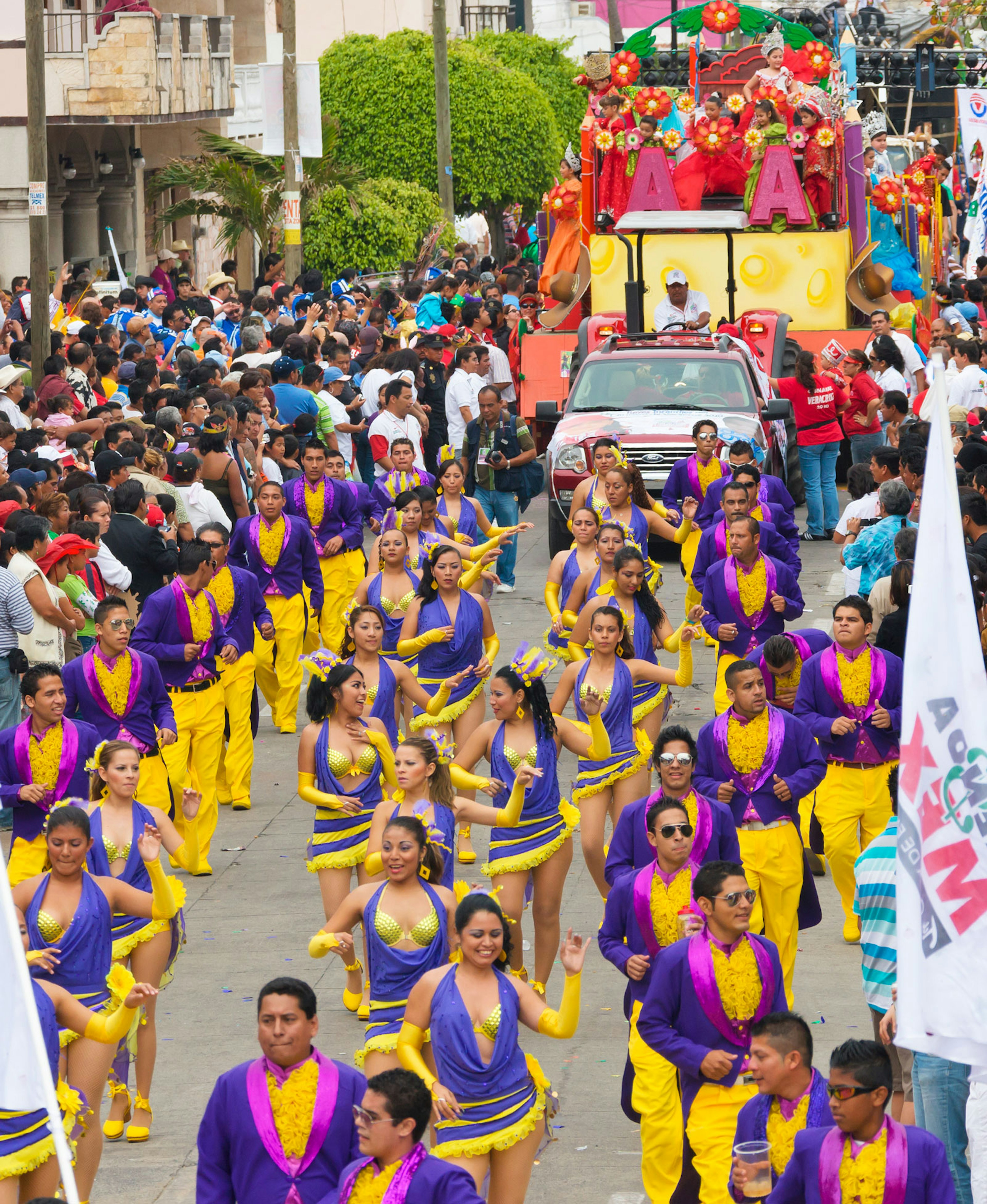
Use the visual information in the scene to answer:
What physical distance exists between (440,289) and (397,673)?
48.3 ft

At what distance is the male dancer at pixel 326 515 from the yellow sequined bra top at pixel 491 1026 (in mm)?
7368

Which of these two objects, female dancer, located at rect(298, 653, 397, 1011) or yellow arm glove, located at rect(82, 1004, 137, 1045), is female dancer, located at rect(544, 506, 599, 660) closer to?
female dancer, located at rect(298, 653, 397, 1011)

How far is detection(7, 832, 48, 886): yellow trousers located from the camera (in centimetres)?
883

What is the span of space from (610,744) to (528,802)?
951 mm

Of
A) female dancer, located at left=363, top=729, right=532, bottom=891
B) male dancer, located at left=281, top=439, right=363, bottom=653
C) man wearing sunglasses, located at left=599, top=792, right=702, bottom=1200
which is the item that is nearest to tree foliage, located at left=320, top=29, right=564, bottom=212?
male dancer, located at left=281, top=439, right=363, bottom=653

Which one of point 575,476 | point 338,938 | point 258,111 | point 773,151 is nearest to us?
point 338,938

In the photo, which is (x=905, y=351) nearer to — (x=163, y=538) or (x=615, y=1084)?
(x=163, y=538)

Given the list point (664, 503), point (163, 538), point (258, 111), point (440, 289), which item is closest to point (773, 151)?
point (440, 289)

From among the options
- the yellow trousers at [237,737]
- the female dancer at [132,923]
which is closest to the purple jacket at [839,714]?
the female dancer at [132,923]

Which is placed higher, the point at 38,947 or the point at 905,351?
the point at 905,351

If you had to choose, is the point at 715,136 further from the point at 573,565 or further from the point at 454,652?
the point at 454,652

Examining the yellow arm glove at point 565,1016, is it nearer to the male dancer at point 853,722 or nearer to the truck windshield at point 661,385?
the male dancer at point 853,722

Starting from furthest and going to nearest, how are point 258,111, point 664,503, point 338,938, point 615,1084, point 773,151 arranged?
point 258,111 < point 773,151 < point 664,503 < point 615,1084 < point 338,938

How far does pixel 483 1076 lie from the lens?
→ 644 centimetres
